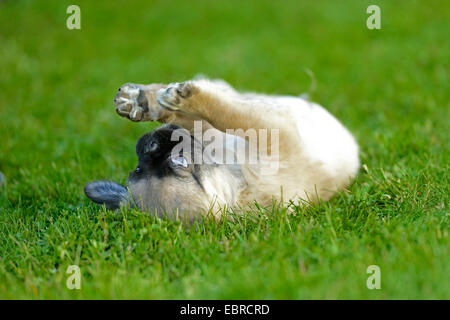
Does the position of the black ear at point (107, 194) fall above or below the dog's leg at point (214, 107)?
below

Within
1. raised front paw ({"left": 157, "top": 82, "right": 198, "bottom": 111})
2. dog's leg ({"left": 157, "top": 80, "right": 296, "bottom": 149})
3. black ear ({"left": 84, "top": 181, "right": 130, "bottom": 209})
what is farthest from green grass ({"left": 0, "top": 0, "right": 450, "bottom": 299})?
raised front paw ({"left": 157, "top": 82, "right": 198, "bottom": 111})

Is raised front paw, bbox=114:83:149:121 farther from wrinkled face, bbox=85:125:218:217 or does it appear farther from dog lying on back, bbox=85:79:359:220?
wrinkled face, bbox=85:125:218:217

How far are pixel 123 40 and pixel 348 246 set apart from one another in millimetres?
6956

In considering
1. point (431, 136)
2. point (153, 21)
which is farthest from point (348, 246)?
point (153, 21)

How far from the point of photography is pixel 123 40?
8766mm

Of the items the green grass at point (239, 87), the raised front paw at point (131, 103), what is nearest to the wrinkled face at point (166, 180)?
the green grass at point (239, 87)

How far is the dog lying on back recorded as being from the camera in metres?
3.09

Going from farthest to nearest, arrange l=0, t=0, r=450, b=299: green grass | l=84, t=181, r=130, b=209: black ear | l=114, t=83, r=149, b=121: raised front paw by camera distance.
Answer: l=114, t=83, r=149, b=121: raised front paw → l=84, t=181, r=130, b=209: black ear → l=0, t=0, r=450, b=299: green grass

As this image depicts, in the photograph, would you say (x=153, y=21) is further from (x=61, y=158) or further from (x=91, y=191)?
(x=91, y=191)

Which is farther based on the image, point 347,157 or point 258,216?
point 347,157

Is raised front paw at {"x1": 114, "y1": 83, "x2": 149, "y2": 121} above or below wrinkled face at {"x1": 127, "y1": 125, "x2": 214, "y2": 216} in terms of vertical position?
above

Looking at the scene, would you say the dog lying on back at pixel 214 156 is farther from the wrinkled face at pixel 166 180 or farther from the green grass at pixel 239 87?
the green grass at pixel 239 87

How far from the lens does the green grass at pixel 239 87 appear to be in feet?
8.39

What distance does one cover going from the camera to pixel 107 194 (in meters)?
3.36
